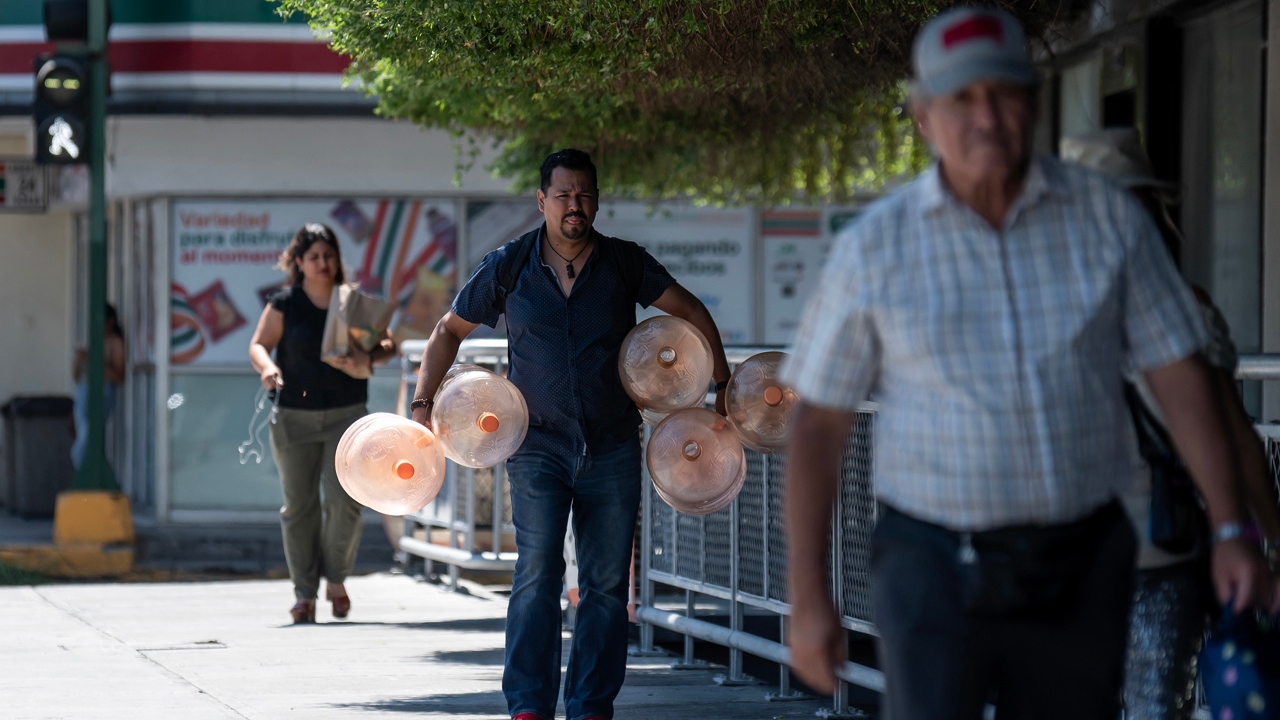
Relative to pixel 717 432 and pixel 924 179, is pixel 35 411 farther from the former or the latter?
pixel 924 179

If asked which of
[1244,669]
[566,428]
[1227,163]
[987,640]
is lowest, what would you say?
[1244,669]

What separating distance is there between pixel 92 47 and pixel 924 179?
35.3ft

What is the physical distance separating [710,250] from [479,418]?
9.60 metres

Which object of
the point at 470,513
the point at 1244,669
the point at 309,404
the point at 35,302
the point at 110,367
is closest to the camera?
the point at 1244,669

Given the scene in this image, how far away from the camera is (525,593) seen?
5.89 meters

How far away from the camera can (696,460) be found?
21.4 ft

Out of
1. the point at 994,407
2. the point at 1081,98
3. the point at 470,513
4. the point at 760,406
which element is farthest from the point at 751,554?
the point at 1081,98

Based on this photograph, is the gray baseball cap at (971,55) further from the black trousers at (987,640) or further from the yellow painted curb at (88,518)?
the yellow painted curb at (88,518)

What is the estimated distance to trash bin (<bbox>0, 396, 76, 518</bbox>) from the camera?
16531 mm

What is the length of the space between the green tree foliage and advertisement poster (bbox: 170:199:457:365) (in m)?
3.14

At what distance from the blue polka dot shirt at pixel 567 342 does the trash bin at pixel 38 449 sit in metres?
11.6

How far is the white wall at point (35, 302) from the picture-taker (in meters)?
18.6

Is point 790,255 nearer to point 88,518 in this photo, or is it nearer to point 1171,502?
point 88,518

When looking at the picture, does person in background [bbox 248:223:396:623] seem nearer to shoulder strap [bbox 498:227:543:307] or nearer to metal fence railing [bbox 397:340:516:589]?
metal fence railing [bbox 397:340:516:589]
